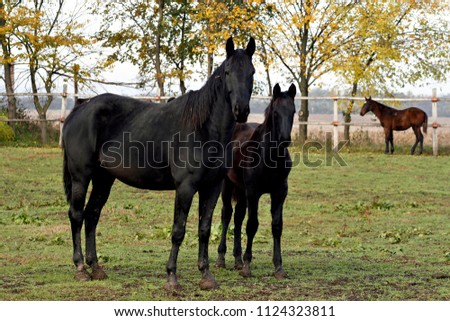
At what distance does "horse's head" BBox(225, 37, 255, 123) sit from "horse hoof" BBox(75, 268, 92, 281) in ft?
7.95

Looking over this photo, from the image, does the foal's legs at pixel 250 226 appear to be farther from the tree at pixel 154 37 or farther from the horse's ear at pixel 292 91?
the tree at pixel 154 37

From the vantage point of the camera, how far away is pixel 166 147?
7668 millimetres

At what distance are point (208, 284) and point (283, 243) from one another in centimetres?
401

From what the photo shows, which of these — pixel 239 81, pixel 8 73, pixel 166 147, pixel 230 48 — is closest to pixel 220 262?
pixel 166 147

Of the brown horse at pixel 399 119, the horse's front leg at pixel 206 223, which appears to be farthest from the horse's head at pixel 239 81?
the brown horse at pixel 399 119

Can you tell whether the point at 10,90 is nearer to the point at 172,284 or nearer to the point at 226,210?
the point at 226,210

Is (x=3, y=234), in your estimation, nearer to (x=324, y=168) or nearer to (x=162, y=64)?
(x=324, y=168)

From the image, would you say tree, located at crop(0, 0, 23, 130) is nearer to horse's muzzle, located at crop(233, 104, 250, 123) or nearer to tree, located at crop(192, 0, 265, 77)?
tree, located at crop(192, 0, 265, 77)

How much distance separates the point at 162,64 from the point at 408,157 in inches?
566

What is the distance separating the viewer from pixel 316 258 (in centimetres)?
960

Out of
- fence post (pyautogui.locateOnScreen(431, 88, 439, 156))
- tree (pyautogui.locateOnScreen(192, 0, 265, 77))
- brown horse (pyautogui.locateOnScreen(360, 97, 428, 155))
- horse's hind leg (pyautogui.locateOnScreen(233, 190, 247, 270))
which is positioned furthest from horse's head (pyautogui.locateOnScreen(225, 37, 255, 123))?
tree (pyautogui.locateOnScreen(192, 0, 265, 77))

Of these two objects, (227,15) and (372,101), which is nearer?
(372,101)

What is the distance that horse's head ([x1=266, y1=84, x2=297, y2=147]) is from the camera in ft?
26.5

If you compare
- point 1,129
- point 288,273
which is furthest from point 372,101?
point 288,273
